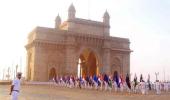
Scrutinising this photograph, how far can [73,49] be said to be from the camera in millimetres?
57969

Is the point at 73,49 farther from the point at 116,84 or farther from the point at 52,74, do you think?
the point at 116,84

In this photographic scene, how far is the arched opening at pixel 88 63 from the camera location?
62781mm

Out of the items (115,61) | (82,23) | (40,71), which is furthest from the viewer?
(115,61)

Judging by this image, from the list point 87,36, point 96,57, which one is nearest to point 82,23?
point 87,36

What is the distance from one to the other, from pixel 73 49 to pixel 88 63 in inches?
322

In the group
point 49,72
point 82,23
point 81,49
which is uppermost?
point 82,23

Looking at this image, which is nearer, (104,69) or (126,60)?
(104,69)

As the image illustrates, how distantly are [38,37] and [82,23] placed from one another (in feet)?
28.6

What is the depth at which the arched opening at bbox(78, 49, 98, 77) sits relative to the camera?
62.8 metres

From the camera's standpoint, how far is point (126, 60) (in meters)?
65.5

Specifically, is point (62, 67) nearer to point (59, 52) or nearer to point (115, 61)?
point (59, 52)

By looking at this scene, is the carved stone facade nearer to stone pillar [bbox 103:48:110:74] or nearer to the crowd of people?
stone pillar [bbox 103:48:110:74]

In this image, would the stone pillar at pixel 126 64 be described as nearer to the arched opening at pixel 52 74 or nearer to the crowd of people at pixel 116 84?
the arched opening at pixel 52 74

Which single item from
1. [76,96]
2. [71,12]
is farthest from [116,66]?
[76,96]
